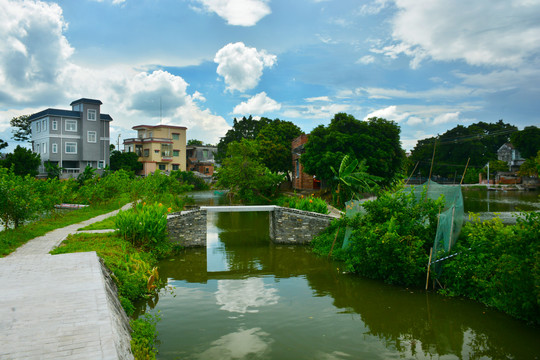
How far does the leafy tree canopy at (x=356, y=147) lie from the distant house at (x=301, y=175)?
24.0ft

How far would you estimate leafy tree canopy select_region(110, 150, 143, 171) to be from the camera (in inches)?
2100

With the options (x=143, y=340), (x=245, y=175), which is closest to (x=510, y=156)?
(x=245, y=175)

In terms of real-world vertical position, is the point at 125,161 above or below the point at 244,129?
below

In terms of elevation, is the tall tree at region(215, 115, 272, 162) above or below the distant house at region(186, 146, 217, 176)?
above

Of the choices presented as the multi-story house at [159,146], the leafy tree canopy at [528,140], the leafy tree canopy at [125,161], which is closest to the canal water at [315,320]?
the leafy tree canopy at [125,161]

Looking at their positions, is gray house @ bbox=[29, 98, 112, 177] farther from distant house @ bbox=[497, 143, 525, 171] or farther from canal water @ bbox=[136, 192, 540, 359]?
distant house @ bbox=[497, 143, 525, 171]

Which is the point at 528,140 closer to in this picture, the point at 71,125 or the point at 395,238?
the point at 395,238

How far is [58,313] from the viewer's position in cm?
Answer: 655

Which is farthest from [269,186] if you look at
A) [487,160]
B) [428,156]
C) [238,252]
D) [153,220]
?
[487,160]

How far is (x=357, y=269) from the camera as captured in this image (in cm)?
1424

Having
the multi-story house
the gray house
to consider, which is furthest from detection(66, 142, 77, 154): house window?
the multi-story house

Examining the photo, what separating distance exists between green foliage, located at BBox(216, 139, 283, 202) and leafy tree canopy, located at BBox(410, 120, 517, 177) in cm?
4304

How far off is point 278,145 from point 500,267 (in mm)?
36782

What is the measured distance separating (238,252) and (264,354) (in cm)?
1023
